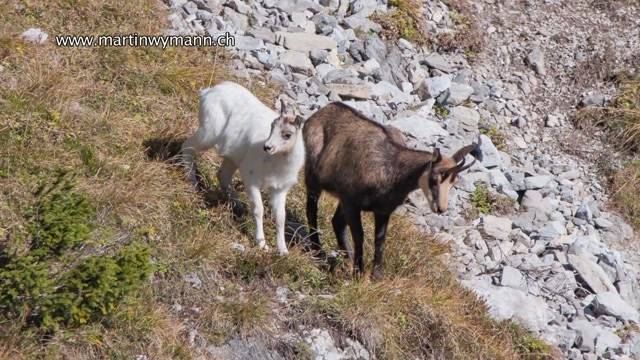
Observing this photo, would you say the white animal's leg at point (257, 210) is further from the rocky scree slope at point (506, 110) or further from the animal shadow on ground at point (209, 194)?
the rocky scree slope at point (506, 110)

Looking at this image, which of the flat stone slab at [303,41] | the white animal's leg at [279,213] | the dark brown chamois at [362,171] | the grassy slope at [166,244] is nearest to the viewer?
the grassy slope at [166,244]

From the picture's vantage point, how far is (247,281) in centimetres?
781

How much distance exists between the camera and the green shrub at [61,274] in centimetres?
589

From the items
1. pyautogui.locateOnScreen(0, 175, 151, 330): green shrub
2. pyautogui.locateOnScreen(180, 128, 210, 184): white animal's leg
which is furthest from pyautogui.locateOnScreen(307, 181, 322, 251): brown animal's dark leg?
pyautogui.locateOnScreen(0, 175, 151, 330): green shrub

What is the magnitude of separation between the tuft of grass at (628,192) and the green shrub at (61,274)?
7.67 m

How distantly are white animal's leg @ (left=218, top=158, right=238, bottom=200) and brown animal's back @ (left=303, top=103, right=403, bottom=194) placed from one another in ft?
2.41

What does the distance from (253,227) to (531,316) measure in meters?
2.90

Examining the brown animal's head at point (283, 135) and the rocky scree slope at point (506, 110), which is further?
the rocky scree slope at point (506, 110)

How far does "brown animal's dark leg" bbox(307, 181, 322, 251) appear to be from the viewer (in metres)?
8.59

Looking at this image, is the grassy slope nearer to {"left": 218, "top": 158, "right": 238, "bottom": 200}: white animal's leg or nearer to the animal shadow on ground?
the animal shadow on ground

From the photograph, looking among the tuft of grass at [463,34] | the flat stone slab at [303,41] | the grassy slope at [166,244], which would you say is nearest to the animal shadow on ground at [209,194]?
the grassy slope at [166,244]

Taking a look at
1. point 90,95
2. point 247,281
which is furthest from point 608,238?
point 90,95

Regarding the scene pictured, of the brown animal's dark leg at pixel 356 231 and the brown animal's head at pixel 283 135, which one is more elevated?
the brown animal's head at pixel 283 135

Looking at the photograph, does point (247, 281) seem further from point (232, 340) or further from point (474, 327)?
point (474, 327)
